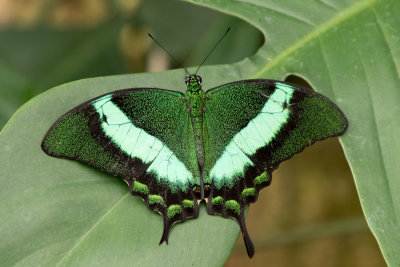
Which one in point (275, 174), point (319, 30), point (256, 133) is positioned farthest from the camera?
point (275, 174)

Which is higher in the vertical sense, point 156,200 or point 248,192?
point 156,200

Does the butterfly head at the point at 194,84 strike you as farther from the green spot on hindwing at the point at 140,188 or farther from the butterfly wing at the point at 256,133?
the green spot on hindwing at the point at 140,188

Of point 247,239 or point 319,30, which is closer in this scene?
point 247,239

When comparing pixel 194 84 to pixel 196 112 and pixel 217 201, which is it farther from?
pixel 217 201

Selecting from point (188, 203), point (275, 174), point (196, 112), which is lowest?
point (275, 174)

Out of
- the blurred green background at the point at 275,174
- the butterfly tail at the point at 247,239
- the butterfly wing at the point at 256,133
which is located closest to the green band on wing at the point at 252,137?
the butterfly wing at the point at 256,133

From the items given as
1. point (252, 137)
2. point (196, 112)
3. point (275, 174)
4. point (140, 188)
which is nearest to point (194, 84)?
point (196, 112)

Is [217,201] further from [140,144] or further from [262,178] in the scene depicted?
[140,144]

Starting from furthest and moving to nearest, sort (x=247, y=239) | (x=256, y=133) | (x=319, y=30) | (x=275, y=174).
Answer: (x=275, y=174) → (x=319, y=30) → (x=256, y=133) → (x=247, y=239)

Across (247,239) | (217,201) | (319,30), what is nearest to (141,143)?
(217,201)
